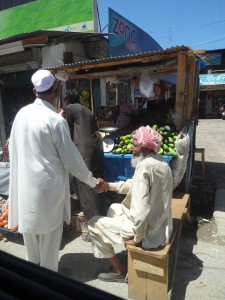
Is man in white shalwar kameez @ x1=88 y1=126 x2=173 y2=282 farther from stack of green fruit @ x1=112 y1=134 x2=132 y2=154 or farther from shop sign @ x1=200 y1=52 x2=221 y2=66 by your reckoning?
shop sign @ x1=200 y1=52 x2=221 y2=66

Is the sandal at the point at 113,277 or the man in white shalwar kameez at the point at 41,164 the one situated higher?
the man in white shalwar kameez at the point at 41,164

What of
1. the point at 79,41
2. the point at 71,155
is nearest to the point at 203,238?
the point at 71,155

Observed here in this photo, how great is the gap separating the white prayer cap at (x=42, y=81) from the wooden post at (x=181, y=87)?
2332mm

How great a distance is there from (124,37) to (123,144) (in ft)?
18.9

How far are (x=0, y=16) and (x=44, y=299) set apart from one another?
12516 mm

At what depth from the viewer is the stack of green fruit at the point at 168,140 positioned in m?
4.27

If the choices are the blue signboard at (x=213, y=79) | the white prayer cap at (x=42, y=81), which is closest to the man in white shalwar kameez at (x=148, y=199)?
the white prayer cap at (x=42, y=81)

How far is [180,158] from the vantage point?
4.16 m

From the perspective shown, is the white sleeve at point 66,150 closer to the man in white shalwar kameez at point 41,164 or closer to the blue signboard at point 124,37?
the man in white shalwar kameez at point 41,164

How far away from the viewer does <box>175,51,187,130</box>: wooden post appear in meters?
4.29


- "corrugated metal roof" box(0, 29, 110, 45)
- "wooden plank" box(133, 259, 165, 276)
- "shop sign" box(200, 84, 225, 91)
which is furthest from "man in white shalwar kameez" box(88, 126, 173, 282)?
"shop sign" box(200, 84, 225, 91)

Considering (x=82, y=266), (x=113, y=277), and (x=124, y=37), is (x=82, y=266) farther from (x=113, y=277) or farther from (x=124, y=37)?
A: (x=124, y=37)

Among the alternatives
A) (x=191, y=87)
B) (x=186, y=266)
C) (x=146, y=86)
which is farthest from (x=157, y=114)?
(x=186, y=266)

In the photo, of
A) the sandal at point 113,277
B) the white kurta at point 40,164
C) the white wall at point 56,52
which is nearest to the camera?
the white kurta at point 40,164
